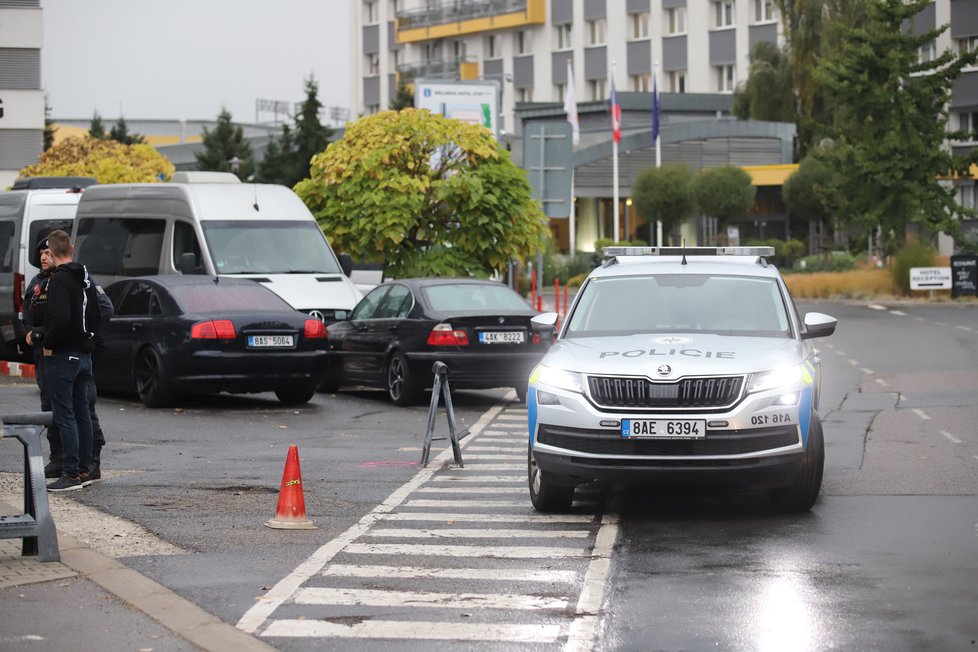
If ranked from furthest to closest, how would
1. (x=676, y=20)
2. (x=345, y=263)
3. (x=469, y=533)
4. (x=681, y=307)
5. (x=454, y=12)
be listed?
(x=454, y=12) < (x=676, y=20) < (x=345, y=263) < (x=681, y=307) < (x=469, y=533)

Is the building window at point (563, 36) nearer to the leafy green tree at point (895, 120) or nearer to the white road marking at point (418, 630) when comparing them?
the leafy green tree at point (895, 120)

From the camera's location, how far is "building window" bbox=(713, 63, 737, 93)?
3388 inches

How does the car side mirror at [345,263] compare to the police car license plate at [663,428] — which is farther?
the car side mirror at [345,263]

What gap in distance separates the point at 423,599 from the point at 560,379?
114 inches

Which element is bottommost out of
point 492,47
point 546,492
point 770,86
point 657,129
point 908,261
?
point 546,492

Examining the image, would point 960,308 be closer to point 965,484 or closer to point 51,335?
point 965,484

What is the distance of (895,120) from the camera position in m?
49.8

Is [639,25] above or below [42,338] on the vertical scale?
above

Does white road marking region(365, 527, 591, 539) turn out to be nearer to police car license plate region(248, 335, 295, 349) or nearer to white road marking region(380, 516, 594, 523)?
white road marking region(380, 516, 594, 523)

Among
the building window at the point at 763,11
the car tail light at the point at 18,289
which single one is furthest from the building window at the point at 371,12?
the car tail light at the point at 18,289

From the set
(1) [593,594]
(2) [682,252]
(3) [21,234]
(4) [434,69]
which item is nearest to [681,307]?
(2) [682,252]

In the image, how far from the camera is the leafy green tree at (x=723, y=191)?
218ft

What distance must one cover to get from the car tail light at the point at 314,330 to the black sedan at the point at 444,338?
93cm

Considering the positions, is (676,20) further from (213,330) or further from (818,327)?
(818,327)
